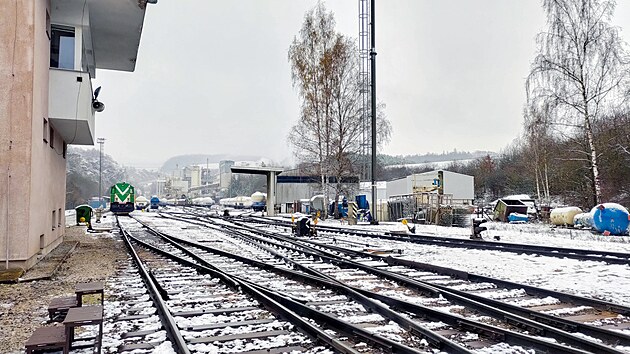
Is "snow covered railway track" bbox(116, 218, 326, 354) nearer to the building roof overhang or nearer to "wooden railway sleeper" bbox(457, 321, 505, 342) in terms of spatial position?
"wooden railway sleeper" bbox(457, 321, 505, 342)

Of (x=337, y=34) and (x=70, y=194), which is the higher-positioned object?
(x=337, y=34)

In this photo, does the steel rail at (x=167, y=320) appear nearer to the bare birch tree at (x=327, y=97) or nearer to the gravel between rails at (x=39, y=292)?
the gravel between rails at (x=39, y=292)

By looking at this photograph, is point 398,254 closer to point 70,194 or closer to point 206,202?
point 70,194

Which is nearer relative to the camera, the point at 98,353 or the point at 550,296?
the point at 98,353

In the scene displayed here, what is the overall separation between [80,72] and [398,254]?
430 inches

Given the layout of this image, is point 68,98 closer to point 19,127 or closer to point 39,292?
point 19,127

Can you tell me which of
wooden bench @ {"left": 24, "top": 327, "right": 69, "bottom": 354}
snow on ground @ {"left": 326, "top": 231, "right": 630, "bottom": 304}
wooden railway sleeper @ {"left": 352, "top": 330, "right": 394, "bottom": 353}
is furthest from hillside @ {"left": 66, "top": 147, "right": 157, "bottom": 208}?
wooden railway sleeper @ {"left": 352, "top": 330, "right": 394, "bottom": 353}

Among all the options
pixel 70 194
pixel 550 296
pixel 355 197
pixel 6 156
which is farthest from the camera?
pixel 70 194

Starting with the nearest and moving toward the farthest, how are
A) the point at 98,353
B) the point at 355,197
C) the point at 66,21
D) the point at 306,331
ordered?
the point at 98,353, the point at 306,331, the point at 66,21, the point at 355,197

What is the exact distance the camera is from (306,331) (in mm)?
5695

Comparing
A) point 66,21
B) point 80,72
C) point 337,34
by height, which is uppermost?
point 337,34

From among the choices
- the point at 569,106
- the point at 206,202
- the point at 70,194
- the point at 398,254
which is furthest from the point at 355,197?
the point at 206,202

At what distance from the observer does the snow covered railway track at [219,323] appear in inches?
205

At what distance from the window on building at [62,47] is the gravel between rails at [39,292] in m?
5.88
